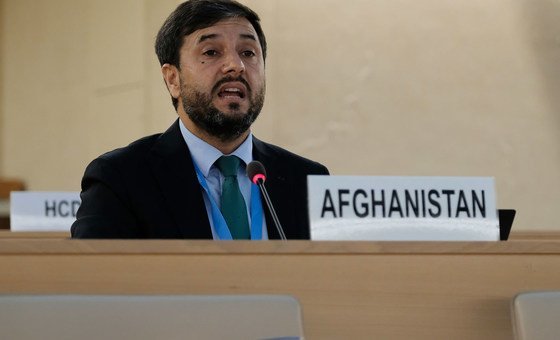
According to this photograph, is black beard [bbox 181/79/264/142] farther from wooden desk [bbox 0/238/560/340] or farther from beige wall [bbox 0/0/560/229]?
beige wall [bbox 0/0/560/229]

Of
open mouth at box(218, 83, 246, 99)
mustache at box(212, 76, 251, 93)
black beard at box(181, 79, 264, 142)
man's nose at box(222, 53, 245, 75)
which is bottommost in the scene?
black beard at box(181, 79, 264, 142)

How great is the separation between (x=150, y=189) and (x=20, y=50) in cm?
561

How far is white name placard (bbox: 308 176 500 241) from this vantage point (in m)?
2.08

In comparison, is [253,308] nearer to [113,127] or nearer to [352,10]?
Answer: [352,10]

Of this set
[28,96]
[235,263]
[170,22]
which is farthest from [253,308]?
[28,96]

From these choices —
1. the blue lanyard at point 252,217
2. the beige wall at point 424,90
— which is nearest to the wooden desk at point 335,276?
the blue lanyard at point 252,217

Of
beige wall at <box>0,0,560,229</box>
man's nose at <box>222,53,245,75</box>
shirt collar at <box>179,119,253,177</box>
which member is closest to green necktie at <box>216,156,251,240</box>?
shirt collar at <box>179,119,253,177</box>

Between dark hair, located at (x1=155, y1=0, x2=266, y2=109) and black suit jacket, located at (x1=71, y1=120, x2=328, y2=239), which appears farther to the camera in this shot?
dark hair, located at (x1=155, y1=0, x2=266, y2=109)

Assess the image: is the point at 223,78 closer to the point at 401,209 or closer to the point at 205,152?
the point at 205,152

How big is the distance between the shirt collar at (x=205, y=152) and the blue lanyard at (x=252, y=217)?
0.25 feet

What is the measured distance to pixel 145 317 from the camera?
1630mm

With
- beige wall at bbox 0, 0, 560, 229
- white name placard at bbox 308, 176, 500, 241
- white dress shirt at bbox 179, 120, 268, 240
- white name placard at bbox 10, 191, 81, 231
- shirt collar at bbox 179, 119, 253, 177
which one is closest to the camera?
white name placard at bbox 308, 176, 500, 241

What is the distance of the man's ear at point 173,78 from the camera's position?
3.07 meters

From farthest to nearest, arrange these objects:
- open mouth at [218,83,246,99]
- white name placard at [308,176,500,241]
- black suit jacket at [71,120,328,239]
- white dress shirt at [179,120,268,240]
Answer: open mouth at [218,83,246,99] → white dress shirt at [179,120,268,240] → black suit jacket at [71,120,328,239] → white name placard at [308,176,500,241]
